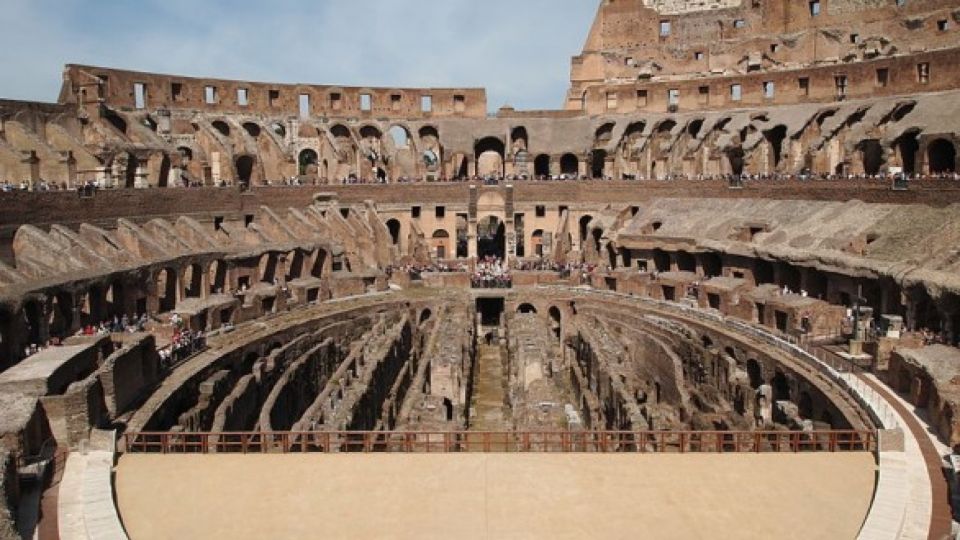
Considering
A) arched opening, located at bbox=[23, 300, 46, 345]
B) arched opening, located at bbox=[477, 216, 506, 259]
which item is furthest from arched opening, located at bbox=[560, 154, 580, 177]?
arched opening, located at bbox=[23, 300, 46, 345]

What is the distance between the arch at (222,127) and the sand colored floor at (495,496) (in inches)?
1419

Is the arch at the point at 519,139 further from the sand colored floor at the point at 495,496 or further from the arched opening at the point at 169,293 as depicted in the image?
the sand colored floor at the point at 495,496

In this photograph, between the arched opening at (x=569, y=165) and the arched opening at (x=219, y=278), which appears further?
the arched opening at (x=569, y=165)

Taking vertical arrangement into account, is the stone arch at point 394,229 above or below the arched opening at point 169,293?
above

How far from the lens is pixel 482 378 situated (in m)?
30.9

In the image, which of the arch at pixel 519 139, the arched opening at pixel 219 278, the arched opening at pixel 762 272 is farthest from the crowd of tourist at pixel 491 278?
the arch at pixel 519 139

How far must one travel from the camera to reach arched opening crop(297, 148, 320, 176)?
5368cm

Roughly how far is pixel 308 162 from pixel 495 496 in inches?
2135

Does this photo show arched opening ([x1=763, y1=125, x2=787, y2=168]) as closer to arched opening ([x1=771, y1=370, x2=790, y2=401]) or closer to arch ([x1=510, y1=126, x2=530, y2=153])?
arch ([x1=510, y1=126, x2=530, y2=153])

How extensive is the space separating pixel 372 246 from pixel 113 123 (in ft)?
49.5

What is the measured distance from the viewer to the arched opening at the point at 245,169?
157 feet

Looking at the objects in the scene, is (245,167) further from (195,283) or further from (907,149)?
(907,149)

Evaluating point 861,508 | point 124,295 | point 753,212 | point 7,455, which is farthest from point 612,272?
point 7,455

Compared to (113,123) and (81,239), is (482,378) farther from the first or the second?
(113,123)
